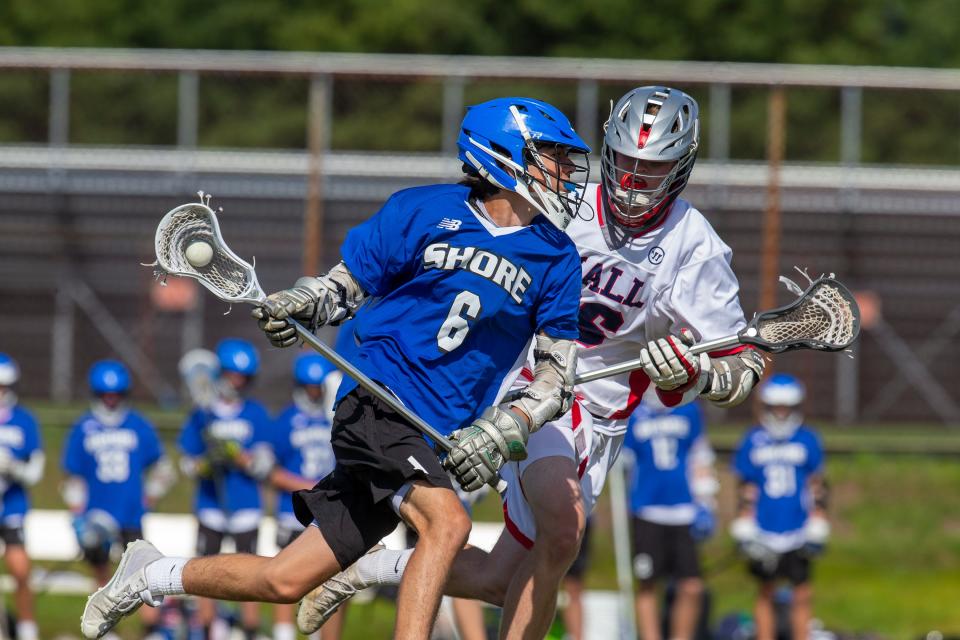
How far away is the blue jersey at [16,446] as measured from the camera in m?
10.5

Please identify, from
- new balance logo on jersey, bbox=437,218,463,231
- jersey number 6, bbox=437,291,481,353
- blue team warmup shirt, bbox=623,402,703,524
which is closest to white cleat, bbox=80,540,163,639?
jersey number 6, bbox=437,291,481,353

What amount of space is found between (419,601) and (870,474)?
10100mm

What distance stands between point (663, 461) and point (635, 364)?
5.06 metres

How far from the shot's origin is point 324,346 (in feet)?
17.8

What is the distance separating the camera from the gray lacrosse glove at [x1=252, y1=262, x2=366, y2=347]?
5.25 meters

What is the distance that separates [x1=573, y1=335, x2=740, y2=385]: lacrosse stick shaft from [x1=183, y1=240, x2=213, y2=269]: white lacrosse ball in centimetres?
143

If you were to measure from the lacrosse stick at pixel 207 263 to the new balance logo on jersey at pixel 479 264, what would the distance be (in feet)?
1.59

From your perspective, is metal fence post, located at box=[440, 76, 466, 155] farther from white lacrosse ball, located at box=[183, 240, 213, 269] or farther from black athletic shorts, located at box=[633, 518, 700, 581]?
white lacrosse ball, located at box=[183, 240, 213, 269]

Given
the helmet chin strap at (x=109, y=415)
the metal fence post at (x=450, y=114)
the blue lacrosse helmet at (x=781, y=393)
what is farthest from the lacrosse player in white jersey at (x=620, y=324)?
the metal fence post at (x=450, y=114)

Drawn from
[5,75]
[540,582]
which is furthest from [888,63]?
[540,582]

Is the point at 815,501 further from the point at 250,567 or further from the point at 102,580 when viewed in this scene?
the point at 250,567

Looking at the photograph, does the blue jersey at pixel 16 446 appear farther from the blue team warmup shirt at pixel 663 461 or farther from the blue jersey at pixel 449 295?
the blue jersey at pixel 449 295

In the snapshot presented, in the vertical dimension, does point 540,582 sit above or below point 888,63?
below

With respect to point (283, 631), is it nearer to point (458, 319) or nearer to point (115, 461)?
point (115, 461)
